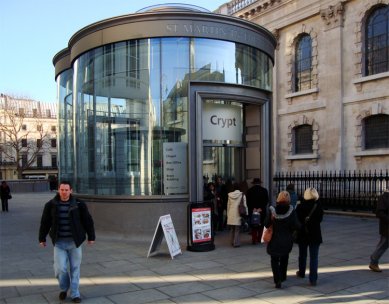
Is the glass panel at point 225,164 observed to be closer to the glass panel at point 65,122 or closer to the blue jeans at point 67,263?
the glass panel at point 65,122

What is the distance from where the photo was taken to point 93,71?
11.6m

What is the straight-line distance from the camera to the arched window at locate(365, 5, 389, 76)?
2208 centimetres

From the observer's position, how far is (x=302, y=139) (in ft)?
88.5

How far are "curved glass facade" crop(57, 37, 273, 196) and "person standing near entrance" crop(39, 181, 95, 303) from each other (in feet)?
15.7

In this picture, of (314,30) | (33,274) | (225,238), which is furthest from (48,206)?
(314,30)

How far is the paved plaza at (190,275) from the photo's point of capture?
584cm

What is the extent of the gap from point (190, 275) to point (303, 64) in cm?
2280

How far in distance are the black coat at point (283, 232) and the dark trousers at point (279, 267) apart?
0.37 ft

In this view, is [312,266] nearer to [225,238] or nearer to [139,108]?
[225,238]

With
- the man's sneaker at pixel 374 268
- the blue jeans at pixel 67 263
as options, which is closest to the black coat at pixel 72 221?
the blue jeans at pixel 67 263

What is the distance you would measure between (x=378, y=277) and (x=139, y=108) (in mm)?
6842

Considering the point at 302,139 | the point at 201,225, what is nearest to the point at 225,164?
the point at 201,225

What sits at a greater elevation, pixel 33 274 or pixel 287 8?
pixel 287 8

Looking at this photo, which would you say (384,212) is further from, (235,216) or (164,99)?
(164,99)
